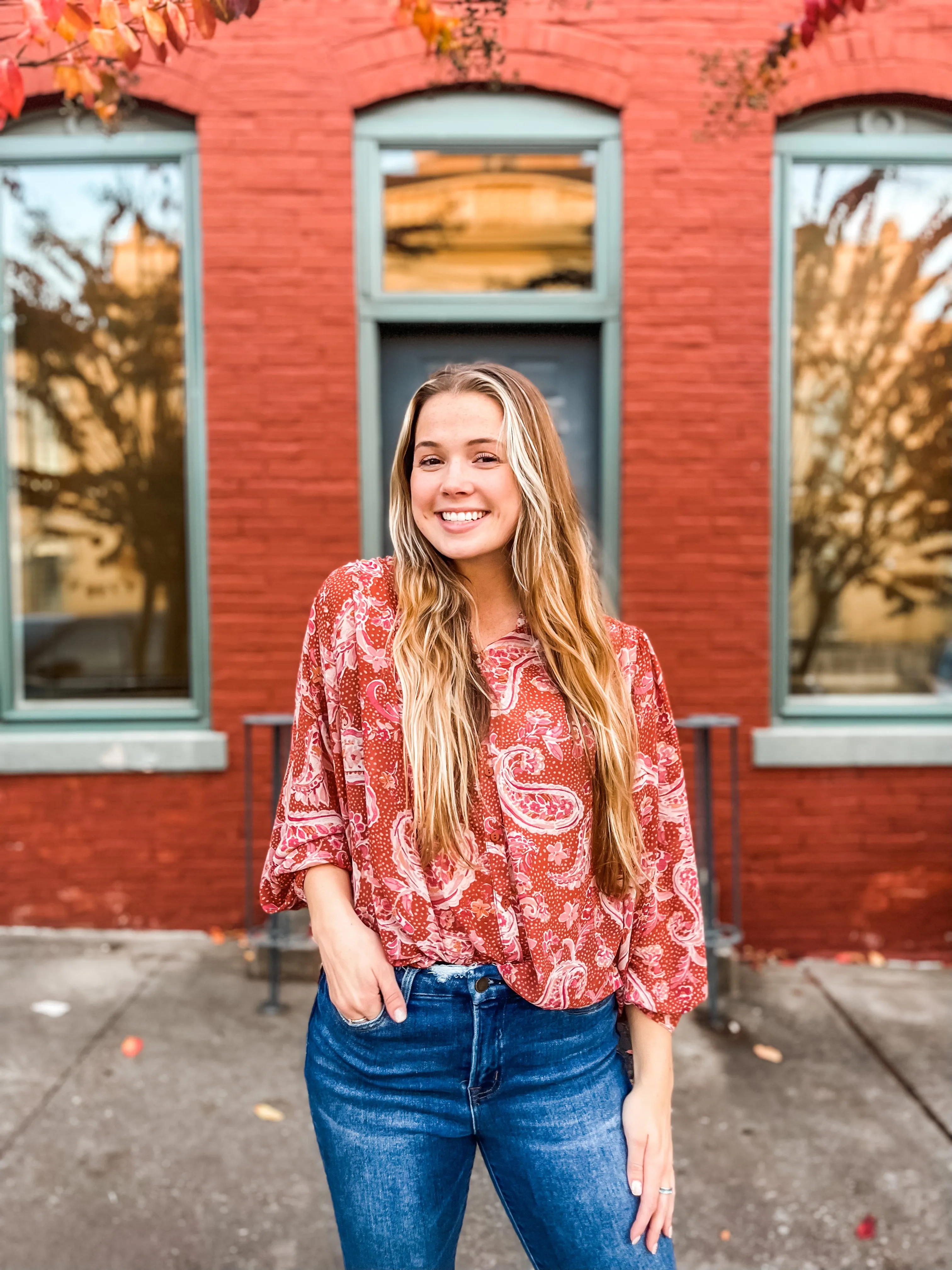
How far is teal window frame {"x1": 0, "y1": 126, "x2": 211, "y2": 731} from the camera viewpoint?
4.96 m

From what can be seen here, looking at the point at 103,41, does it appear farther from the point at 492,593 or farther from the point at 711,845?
the point at 711,845

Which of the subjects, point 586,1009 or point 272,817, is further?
point 272,817

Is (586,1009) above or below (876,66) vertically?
below

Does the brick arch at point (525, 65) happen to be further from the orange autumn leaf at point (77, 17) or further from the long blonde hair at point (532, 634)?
the long blonde hair at point (532, 634)

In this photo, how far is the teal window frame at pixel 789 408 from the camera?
4.96 meters

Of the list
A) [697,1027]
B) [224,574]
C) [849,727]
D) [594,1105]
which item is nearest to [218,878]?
[224,574]

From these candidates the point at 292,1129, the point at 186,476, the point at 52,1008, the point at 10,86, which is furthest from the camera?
the point at 186,476

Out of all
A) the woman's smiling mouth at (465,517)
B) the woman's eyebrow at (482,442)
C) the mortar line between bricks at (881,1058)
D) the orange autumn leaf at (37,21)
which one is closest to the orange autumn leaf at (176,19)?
the orange autumn leaf at (37,21)

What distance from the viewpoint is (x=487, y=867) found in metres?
1.52

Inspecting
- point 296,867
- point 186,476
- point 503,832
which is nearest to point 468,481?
point 503,832

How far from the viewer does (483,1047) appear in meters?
1.53

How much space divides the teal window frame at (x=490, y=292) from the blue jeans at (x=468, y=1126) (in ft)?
11.7

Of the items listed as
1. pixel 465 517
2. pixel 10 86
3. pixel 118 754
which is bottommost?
pixel 118 754

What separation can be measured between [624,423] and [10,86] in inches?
120
